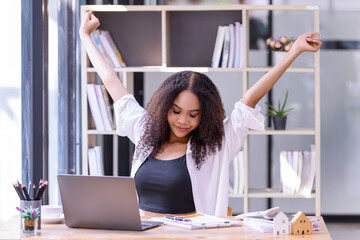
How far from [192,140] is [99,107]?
175cm

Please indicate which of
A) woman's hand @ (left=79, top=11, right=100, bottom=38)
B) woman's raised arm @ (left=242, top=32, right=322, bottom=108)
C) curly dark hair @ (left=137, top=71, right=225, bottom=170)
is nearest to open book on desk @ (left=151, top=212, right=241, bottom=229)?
curly dark hair @ (left=137, top=71, right=225, bottom=170)

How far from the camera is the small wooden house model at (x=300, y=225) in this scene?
2.22m

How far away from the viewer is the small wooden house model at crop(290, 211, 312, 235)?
2217 millimetres

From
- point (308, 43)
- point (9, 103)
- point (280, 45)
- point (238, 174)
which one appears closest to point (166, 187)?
point (308, 43)

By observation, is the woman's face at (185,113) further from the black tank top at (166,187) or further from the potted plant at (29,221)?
the potted plant at (29,221)

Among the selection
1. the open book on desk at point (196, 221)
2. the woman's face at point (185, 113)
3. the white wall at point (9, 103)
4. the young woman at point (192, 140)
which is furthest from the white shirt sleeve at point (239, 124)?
the white wall at point (9, 103)

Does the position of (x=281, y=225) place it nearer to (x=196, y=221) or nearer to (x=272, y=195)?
(x=196, y=221)

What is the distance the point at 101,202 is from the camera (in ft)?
7.40

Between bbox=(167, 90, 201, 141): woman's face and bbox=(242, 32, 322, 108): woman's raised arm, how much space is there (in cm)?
24

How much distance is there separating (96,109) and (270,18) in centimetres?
262

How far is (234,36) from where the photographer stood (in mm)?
4418

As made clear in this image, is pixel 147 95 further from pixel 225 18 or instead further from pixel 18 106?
pixel 18 106

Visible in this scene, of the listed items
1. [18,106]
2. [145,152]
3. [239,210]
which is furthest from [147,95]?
[145,152]

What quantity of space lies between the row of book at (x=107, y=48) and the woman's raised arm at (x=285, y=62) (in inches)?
72.3
